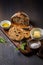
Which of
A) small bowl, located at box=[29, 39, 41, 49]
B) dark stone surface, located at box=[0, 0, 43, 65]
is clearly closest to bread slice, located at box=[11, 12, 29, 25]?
dark stone surface, located at box=[0, 0, 43, 65]

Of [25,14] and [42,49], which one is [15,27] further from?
[42,49]

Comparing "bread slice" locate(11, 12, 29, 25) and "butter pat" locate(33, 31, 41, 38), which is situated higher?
"bread slice" locate(11, 12, 29, 25)

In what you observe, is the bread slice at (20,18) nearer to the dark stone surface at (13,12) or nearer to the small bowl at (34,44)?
the dark stone surface at (13,12)

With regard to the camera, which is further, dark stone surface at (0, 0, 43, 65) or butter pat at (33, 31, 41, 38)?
butter pat at (33, 31, 41, 38)

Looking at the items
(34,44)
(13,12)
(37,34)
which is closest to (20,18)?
(13,12)

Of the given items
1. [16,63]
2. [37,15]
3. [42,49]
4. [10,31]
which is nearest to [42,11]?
[37,15]

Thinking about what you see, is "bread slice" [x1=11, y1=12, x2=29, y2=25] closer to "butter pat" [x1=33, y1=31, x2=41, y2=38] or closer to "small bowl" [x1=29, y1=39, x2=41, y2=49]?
"butter pat" [x1=33, y1=31, x2=41, y2=38]

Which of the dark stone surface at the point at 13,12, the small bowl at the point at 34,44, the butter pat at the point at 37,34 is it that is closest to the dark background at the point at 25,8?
the dark stone surface at the point at 13,12
